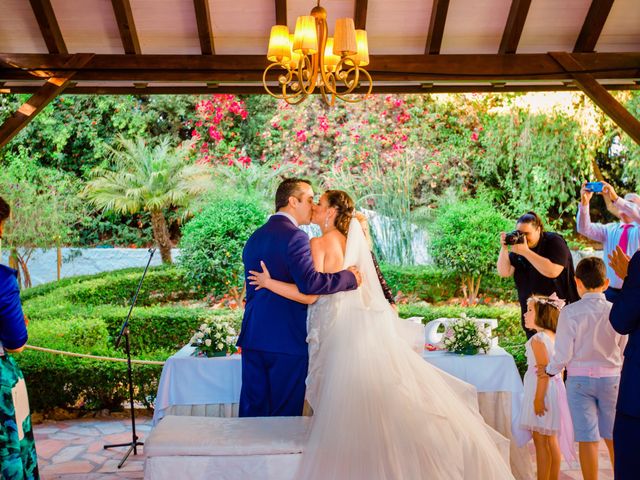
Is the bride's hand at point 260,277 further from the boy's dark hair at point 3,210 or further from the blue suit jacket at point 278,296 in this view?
the boy's dark hair at point 3,210

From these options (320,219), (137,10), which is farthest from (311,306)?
(137,10)

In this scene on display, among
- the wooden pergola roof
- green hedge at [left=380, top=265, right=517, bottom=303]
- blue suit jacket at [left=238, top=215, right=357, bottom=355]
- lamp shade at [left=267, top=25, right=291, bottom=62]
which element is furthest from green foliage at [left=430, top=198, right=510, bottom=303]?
blue suit jacket at [left=238, top=215, right=357, bottom=355]

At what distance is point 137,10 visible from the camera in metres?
6.13

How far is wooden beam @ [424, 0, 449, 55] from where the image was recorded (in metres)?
6.01

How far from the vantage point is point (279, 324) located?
3938mm

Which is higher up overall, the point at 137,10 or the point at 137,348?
the point at 137,10

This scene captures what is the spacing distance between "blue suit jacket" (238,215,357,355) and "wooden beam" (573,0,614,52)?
360 centimetres

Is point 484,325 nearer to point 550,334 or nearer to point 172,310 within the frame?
point 550,334

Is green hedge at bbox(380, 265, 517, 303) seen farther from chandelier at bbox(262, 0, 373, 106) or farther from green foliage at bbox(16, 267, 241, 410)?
chandelier at bbox(262, 0, 373, 106)

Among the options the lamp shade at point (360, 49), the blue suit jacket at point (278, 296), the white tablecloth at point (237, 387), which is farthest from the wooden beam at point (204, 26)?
the white tablecloth at point (237, 387)

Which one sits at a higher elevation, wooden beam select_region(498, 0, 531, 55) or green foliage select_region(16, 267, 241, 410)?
wooden beam select_region(498, 0, 531, 55)

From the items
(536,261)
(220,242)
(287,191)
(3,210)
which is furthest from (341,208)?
(220,242)

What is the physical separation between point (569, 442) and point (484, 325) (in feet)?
2.79

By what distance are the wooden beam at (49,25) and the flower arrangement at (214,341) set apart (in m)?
2.99
